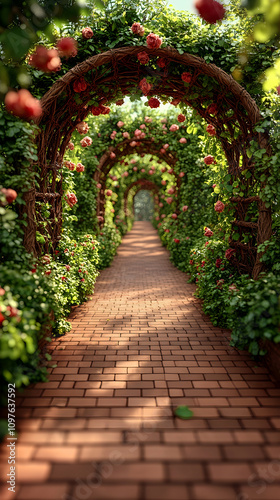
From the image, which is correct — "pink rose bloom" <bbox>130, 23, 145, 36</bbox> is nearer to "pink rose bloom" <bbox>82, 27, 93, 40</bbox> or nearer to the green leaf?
"pink rose bloom" <bbox>82, 27, 93, 40</bbox>

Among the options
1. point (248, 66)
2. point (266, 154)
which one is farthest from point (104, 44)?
point (266, 154)

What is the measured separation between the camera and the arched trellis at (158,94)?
10.4 feet

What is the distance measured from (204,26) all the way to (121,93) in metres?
1.26

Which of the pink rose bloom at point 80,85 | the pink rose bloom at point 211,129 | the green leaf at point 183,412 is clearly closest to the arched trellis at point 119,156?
the pink rose bloom at point 211,129

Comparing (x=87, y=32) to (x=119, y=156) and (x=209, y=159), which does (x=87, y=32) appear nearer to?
(x=209, y=159)

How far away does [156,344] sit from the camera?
10.2 ft

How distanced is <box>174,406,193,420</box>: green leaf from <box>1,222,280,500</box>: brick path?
4cm

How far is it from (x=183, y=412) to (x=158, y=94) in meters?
3.83

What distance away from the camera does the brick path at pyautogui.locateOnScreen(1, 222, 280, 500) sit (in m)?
1.50

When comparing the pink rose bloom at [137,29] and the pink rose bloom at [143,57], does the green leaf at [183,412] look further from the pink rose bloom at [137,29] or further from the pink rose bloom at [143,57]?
the pink rose bloom at [137,29]

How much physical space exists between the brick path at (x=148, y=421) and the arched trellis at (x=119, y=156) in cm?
502

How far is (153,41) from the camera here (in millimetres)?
3047

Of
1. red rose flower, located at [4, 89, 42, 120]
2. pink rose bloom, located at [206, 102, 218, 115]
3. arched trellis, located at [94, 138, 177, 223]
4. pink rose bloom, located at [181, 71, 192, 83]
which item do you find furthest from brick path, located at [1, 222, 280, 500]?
arched trellis, located at [94, 138, 177, 223]

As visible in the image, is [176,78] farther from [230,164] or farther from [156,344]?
[156,344]
